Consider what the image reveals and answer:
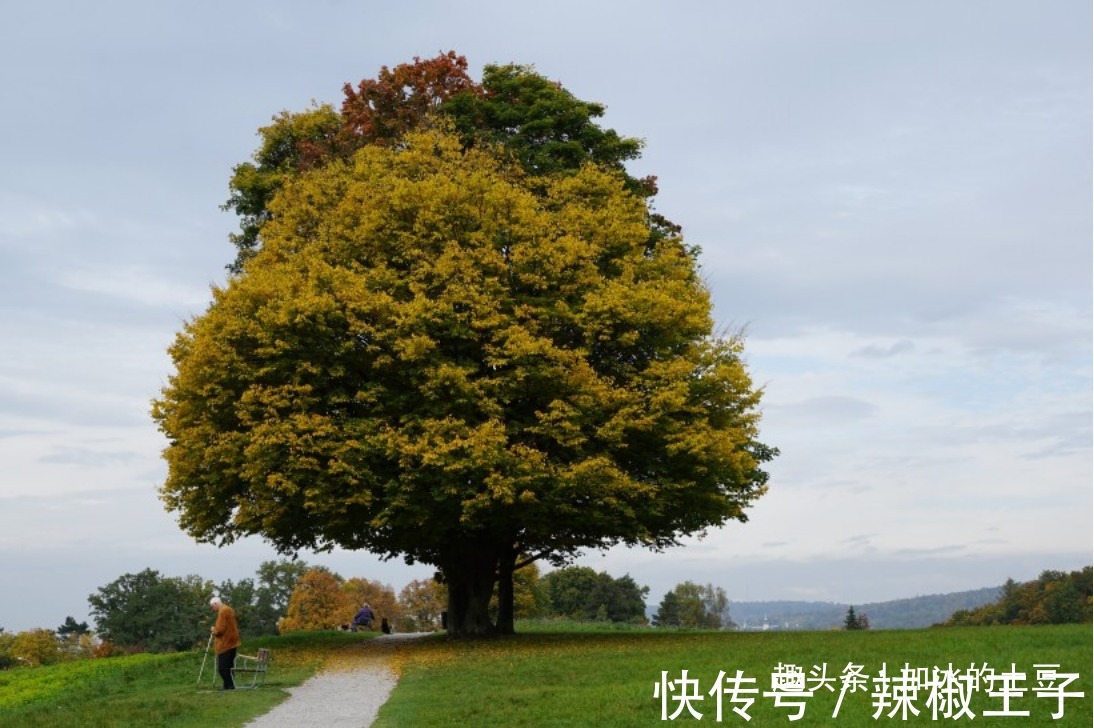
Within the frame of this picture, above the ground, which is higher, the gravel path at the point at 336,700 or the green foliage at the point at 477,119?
the green foliage at the point at 477,119

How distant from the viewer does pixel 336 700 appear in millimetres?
20328

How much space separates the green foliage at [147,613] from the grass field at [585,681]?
1888 inches

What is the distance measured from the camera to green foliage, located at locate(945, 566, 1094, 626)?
57781mm

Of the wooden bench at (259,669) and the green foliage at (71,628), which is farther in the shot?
the green foliage at (71,628)

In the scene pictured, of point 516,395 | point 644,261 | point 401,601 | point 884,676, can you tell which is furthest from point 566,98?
Answer: point 401,601

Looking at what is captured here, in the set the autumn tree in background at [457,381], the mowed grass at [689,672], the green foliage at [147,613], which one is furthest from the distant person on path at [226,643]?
the green foliage at [147,613]

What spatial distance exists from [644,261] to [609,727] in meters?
19.9

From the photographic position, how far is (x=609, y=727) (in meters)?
15.4

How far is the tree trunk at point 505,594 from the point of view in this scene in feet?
113

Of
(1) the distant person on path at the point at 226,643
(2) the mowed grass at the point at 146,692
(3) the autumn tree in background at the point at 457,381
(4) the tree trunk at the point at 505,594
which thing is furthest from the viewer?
(4) the tree trunk at the point at 505,594

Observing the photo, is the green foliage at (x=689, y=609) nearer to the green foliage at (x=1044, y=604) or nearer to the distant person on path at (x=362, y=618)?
the green foliage at (x=1044, y=604)

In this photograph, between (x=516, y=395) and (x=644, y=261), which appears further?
(x=644, y=261)

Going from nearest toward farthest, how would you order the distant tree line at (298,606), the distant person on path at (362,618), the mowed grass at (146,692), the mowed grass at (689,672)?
the mowed grass at (689,672) < the mowed grass at (146,692) < the distant person on path at (362,618) < the distant tree line at (298,606)

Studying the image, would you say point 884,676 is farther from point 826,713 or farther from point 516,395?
point 516,395
